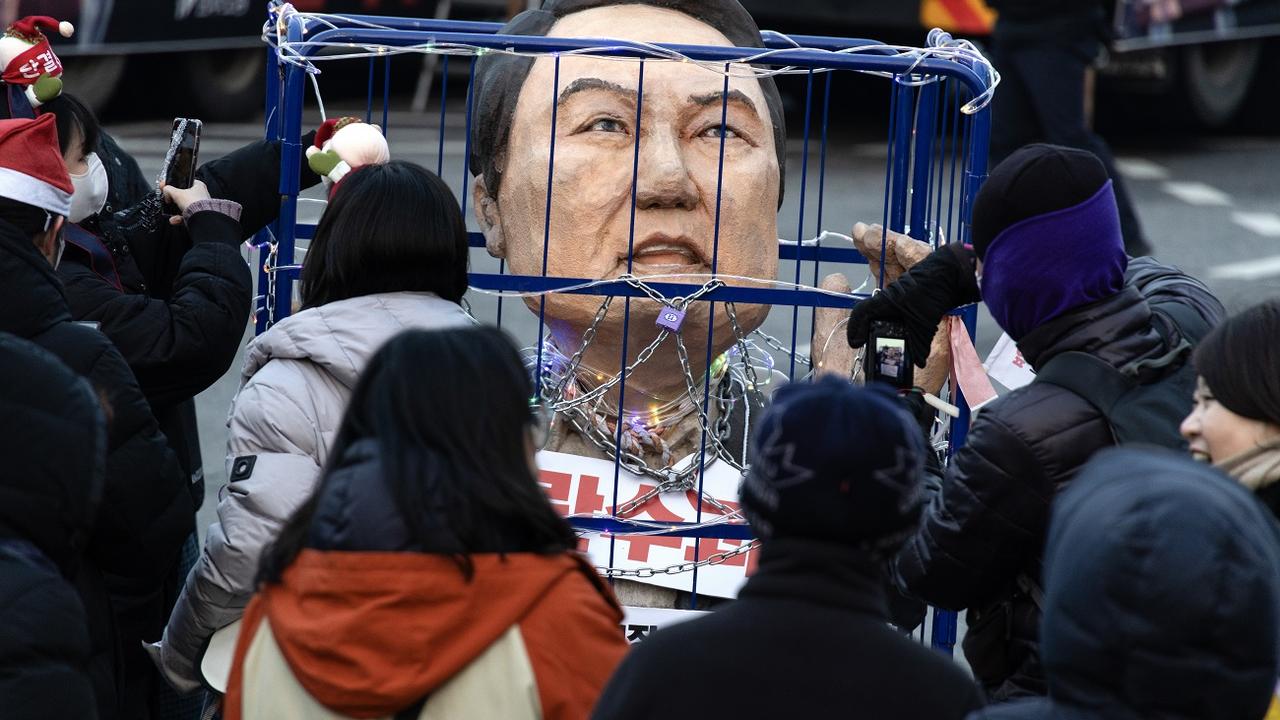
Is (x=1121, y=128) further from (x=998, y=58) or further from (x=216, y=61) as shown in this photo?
(x=216, y=61)

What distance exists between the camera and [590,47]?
3566 millimetres

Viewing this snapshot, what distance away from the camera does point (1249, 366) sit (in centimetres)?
255

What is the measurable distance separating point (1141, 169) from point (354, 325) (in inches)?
389

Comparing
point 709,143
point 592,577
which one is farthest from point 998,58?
point 592,577

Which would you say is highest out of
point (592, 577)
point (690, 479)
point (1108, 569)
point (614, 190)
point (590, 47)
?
point (590, 47)

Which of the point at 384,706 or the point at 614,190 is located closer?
the point at 384,706

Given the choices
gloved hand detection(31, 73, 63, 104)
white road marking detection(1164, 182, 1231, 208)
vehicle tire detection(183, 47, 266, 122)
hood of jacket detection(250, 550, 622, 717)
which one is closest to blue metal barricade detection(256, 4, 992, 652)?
gloved hand detection(31, 73, 63, 104)

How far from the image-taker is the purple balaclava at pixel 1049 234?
2.87 meters

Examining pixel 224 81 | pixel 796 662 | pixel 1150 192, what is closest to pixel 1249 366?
pixel 796 662

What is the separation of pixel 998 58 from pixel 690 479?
5.12 metres

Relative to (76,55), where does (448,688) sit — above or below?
below

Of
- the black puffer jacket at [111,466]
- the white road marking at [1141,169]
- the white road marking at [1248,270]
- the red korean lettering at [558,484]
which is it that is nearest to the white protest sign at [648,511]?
the red korean lettering at [558,484]

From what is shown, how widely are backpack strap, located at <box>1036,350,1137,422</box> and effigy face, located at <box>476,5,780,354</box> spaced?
3.87ft

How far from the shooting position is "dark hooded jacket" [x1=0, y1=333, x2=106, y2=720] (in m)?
2.35
